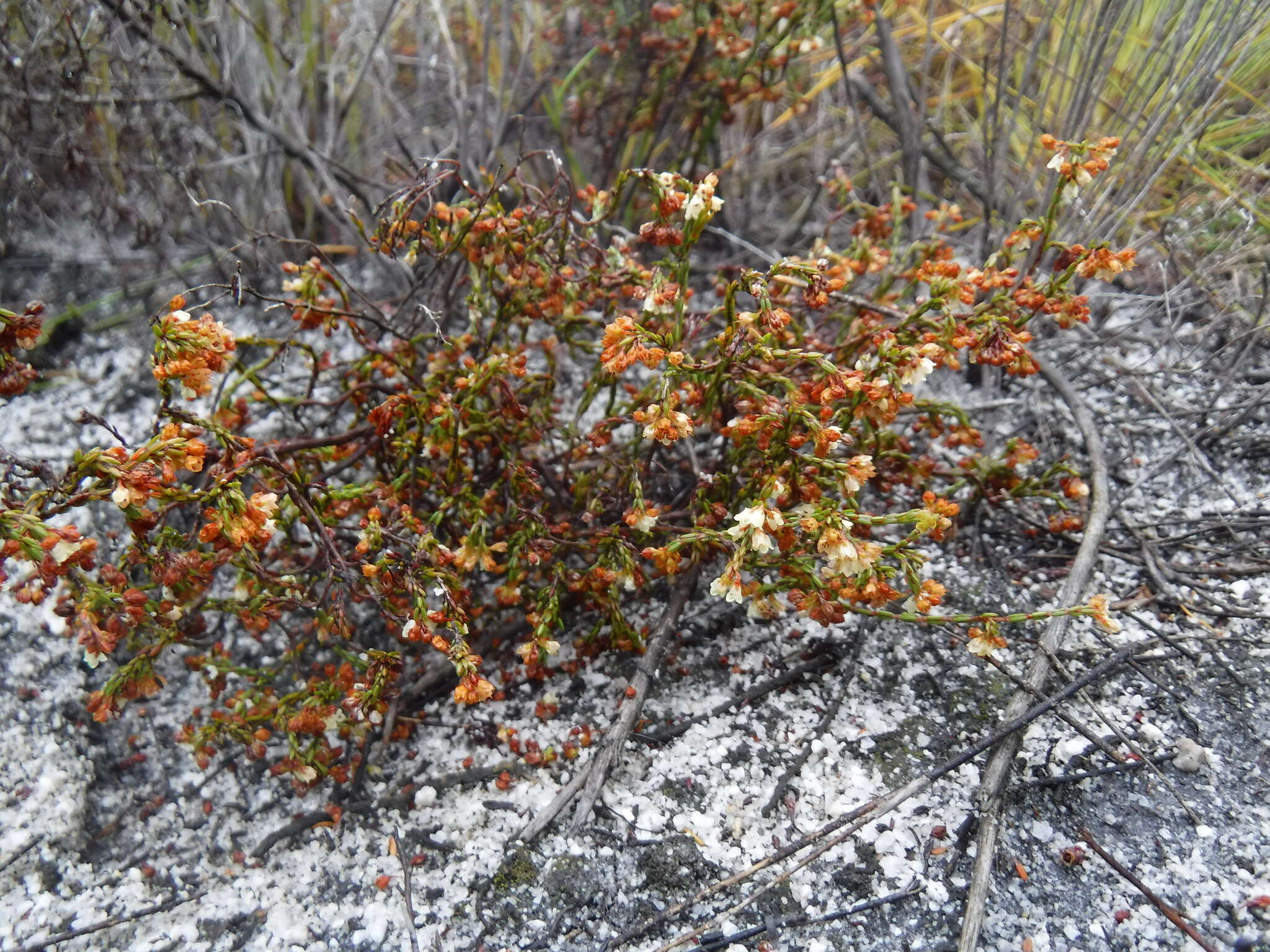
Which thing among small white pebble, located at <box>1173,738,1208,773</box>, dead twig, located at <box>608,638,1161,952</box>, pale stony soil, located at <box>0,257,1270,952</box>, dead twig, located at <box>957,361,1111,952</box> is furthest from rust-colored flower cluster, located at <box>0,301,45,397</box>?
small white pebble, located at <box>1173,738,1208,773</box>

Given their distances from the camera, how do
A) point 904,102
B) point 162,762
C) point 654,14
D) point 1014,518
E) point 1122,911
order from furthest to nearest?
point 904,102, point 654,14, point 1014,518, point 162,762, point 1122,911

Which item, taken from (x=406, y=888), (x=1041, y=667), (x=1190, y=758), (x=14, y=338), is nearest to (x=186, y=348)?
(x=14, y=338)

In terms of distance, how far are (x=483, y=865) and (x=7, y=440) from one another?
1717mm

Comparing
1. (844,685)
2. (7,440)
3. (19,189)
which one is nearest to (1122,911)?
(844,685)

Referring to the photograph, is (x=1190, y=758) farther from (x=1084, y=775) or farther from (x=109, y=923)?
(x=109, y=923)

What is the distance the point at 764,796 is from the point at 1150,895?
1.84ft

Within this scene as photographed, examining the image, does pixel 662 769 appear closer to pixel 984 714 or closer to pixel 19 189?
pixel 984 714

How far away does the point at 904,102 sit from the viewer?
2322 mm

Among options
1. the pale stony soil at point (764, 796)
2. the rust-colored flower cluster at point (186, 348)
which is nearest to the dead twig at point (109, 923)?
the pale stony soil at point (764, 796)

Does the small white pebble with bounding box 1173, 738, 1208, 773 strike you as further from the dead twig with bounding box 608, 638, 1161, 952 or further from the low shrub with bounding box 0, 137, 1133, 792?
the low shrub with bounding box 0, 137, 1133, 792

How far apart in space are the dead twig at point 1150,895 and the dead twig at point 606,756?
73cm

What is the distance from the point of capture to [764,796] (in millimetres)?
1482

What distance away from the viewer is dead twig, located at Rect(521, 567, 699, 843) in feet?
4.84

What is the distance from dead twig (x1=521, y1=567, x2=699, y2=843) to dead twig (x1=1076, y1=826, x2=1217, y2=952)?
0.73 m
